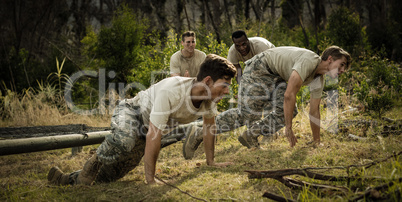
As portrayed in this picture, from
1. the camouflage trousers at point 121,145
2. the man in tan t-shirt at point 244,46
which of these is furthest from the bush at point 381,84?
the camouflage trousers at point 121,145

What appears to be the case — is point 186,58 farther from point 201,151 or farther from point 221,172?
point 221,172

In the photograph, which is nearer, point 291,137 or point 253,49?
point 291,137

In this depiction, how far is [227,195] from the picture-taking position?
7.98 ft

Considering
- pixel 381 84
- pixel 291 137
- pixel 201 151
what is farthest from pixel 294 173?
pixel 381 84

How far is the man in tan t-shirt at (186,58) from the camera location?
5.46 metres

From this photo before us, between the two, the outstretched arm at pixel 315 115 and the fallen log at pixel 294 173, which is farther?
the outstretched arm at pixel 315 115

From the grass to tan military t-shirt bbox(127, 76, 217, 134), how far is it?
1.91 feet

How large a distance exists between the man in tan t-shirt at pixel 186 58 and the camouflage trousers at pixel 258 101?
5.21 ft

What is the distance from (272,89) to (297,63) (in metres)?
0.68

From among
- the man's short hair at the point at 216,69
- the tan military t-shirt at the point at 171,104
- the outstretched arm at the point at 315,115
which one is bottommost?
the outstretched arm at the point at 315,115

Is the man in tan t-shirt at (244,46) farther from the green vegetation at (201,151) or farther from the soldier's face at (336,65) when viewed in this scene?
the soldier's face at (336,65)

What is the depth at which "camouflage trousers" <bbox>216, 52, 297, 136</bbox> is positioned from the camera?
397 cm

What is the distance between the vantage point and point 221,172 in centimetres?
314

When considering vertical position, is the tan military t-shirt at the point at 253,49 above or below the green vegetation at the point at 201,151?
above
